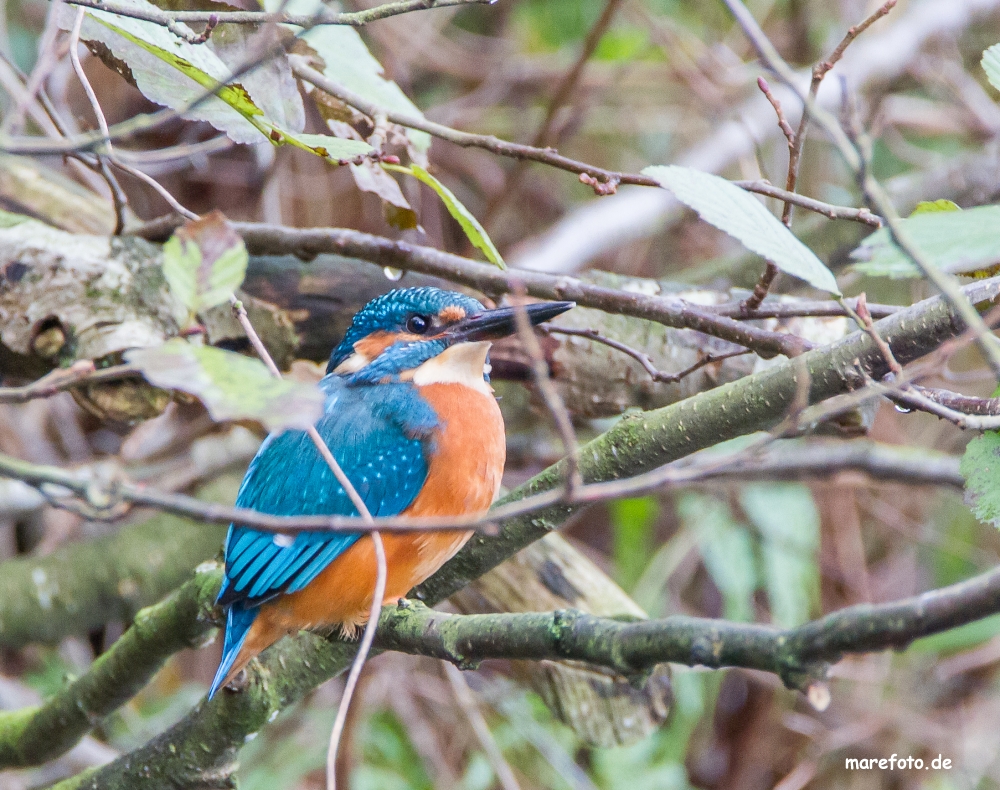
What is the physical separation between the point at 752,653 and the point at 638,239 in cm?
357

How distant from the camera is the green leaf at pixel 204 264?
0.94 m

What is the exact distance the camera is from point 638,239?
4.29 meters

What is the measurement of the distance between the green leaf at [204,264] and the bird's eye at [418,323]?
1101mm

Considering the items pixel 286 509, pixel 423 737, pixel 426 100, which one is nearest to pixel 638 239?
pixel 426 100

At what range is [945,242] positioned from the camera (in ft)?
3.05

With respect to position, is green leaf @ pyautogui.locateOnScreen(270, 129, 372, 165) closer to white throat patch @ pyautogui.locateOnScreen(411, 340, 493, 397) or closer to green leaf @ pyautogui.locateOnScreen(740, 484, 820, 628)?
white throat patch @ pyautogui.locateOnScreen(411, 340, 493, 397)

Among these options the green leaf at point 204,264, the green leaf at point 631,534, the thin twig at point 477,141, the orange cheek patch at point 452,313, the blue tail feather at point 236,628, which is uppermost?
the thin twig at point 477,141

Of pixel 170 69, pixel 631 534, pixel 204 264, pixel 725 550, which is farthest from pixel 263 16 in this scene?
pixel 725 550

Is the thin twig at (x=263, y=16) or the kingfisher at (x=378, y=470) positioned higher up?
the thin twig at (x=263, y=16)

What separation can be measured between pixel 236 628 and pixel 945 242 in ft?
4.39

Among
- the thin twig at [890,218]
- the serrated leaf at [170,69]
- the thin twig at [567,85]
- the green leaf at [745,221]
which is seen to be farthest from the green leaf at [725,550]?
the thin twig at [890,218]

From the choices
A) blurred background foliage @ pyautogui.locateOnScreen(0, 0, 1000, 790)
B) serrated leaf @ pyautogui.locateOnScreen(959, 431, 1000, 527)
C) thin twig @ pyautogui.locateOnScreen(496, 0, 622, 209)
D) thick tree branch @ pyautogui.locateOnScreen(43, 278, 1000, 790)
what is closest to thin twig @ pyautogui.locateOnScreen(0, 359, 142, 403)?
thick tree branch @ pyautogui.locateOnScreen(43, 278, 1000, 790)

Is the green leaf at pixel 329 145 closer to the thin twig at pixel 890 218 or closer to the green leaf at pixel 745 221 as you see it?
the green leaf at pixel 745 221

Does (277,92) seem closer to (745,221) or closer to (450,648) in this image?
(745,221)
